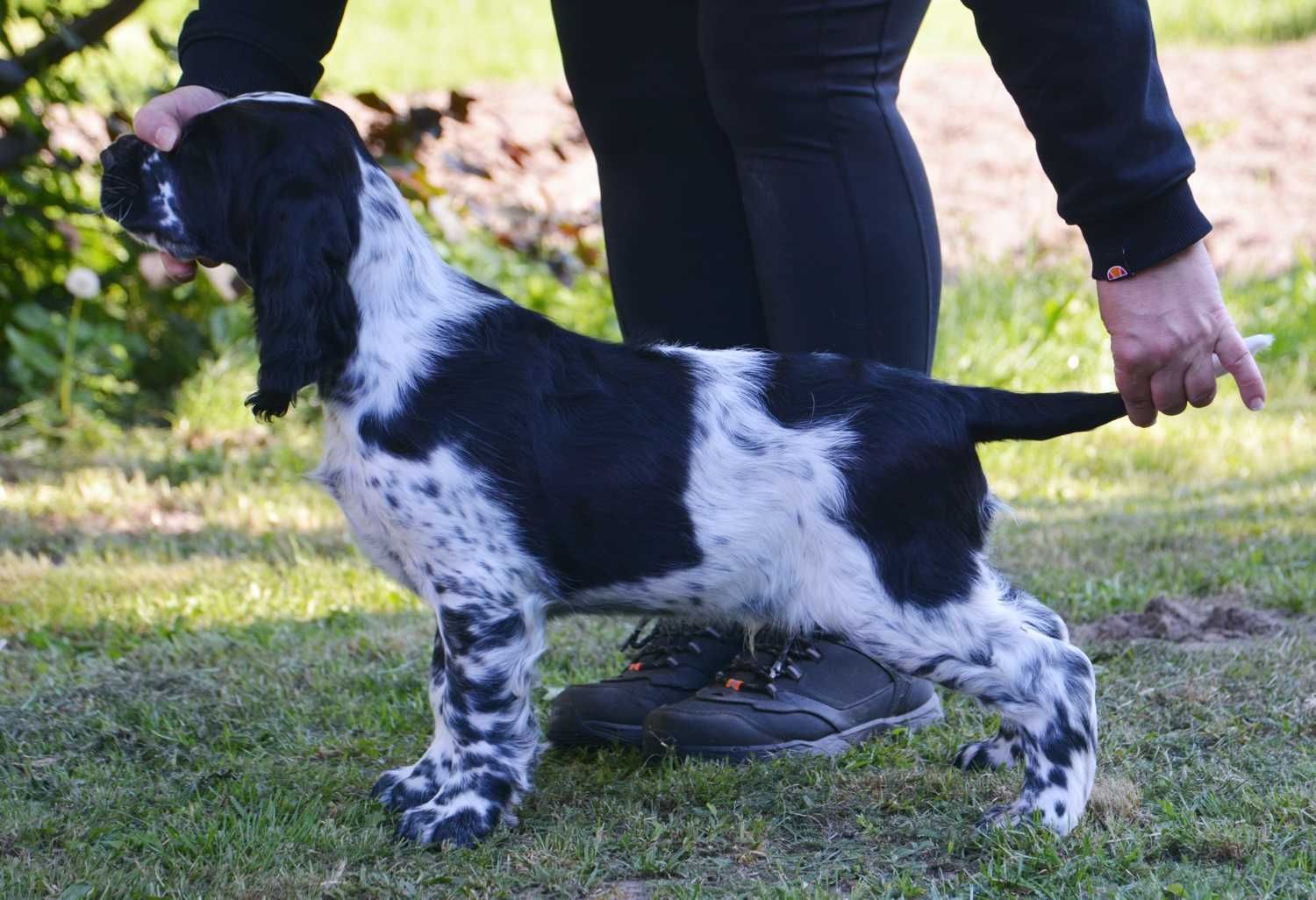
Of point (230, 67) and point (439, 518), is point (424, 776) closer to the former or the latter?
point (439, 518)

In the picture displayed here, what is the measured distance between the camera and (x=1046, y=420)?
2273 mm

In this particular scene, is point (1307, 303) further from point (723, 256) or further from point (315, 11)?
point (315, 11)

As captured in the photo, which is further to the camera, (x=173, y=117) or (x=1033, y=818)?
(x=173, y=117)

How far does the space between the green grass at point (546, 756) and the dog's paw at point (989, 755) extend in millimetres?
52

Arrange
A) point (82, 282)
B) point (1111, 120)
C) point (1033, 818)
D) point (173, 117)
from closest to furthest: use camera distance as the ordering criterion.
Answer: point (1111, 120), point (1033, 818), point (173, 117), point (82, 282)

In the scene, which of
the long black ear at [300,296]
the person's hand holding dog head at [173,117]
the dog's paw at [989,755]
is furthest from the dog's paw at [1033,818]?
the person's hand holding dog head at [173,117]

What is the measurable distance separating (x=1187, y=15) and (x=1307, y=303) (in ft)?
20.7

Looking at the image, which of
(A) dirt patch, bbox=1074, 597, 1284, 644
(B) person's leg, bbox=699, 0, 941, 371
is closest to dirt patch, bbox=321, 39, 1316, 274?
(A) dirt patch, bbox=1074, 597, 1284, 644

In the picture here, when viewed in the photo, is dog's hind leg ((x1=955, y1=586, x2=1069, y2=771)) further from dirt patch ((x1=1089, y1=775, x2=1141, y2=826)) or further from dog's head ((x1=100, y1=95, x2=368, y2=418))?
dog's head ((x1=100, y1=95, x2=368, y2=418))

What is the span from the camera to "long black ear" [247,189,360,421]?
7.38ft

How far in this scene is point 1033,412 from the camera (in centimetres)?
229

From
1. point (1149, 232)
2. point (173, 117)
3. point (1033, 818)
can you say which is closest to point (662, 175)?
point (173, 117)

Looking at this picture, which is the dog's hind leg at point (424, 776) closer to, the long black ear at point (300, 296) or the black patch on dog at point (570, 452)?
the black patch on dog at point (570, 452)

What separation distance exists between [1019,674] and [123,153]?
1654mm
